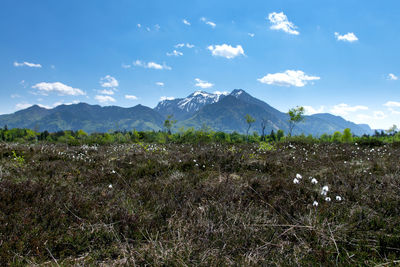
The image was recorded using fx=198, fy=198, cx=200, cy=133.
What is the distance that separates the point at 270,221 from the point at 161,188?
2.64 m

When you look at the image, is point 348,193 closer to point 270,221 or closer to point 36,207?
point 270,221

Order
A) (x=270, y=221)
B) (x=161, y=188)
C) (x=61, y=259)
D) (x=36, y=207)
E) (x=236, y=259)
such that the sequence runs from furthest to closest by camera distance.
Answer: (x=161, y=188), (x=36, y=207), (x=270, y=221), (x=61, y=259), (x=236, y=259)

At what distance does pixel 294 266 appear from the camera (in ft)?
6.53

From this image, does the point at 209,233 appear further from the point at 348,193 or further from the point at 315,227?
the point at 348,193

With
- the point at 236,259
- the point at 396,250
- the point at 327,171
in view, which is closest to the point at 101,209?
the point at 236,259

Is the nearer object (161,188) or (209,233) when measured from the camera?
(209,233)

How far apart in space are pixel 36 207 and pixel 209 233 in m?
2.84

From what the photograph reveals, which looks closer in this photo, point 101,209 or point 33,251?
point 33,251

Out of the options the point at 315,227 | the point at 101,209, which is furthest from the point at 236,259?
the point at 101,209

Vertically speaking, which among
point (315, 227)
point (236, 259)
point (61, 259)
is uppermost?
point (315, 227)

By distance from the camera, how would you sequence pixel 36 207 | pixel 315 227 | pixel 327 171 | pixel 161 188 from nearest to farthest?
pixel 315 227 → pixel 36 207 → pixel 161 188 → pixel 327 171

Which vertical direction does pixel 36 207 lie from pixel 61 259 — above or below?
above

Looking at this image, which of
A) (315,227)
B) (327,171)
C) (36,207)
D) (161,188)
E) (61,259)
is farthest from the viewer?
(327,171)

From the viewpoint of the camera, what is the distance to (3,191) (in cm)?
378
